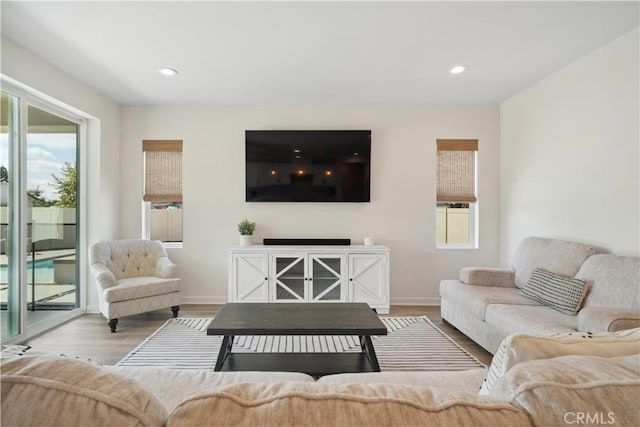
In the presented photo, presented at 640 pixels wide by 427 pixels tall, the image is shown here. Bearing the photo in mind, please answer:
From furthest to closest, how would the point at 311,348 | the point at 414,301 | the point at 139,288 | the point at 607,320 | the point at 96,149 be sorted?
the point at 414,301 < the point at 96,149 < the point at 139,288 < the point at 311,348 < the point at 607,320

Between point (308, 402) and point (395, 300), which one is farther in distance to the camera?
point (395, 300)

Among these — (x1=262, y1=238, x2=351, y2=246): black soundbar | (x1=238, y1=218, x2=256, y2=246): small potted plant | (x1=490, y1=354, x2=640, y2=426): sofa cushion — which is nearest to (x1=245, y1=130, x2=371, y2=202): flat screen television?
(x1=238, y1=218, x2=256, y2=246): small potted plant

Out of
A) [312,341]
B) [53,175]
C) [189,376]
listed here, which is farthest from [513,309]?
[53,175]

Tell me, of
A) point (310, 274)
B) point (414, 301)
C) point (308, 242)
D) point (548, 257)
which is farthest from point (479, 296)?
point (308, 242)

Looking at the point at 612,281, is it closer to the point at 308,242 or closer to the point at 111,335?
the point at 308,242

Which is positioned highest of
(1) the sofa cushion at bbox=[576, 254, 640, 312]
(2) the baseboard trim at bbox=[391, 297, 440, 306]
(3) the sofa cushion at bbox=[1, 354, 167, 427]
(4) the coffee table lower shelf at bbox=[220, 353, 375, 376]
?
(3) the sofa cushion at bbox=[1, 354, 167, 427]

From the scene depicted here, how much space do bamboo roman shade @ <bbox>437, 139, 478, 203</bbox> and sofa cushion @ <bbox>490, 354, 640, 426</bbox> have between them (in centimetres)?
357

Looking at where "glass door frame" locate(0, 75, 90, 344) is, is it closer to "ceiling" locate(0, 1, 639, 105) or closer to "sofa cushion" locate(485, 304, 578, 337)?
"ceiling" locate(0, 1, 639, 105)

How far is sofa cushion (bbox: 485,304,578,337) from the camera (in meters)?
1.96

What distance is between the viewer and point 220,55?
2.63m

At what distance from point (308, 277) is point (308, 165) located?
54.4 inches

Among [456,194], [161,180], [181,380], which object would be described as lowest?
[181,380]

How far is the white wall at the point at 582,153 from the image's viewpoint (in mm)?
2324

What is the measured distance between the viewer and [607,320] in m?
1.69
